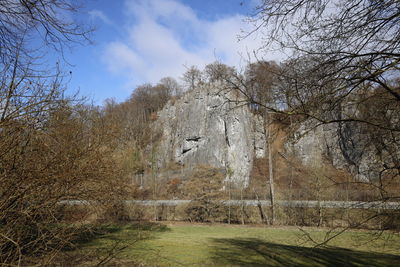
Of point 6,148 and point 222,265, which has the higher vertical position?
point 6,148

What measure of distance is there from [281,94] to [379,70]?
0.97m

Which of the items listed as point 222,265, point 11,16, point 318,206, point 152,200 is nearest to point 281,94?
point 11,16

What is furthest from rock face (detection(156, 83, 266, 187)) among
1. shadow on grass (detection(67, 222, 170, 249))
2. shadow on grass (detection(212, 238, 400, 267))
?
shadow on grass (detection(212, 238, 400, 267))

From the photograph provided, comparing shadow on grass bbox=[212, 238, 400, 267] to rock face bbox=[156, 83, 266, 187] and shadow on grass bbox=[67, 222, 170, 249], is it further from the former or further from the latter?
rock face bbox=[156, 83, 266, 187]

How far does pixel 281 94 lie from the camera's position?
315 cm

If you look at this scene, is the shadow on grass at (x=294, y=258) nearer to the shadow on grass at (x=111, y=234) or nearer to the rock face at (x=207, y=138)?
the shadow on grass at (x=111, y=234)

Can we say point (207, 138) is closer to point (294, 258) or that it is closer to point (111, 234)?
point (111, 234)

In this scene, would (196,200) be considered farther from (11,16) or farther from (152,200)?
(11,16)

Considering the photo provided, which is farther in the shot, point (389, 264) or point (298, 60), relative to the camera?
point (389, 264)

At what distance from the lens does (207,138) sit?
106 ft

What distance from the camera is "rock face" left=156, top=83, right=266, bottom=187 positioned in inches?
1217

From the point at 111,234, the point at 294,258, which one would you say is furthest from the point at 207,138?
the point at 294,258

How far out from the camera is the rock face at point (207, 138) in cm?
3091

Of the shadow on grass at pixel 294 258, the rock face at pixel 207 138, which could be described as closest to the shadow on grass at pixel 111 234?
the shadow on grass at pixel 294 258
